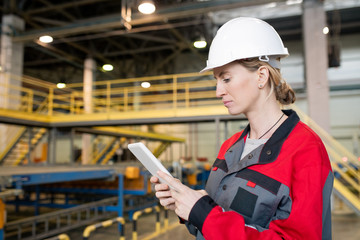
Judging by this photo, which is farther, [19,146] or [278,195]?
[19,146]

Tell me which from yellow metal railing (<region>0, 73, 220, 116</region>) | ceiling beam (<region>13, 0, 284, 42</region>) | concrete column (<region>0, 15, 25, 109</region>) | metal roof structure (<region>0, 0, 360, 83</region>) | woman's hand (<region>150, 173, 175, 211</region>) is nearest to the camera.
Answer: woman's hand (<region>150, 173, 175, 211</region>)

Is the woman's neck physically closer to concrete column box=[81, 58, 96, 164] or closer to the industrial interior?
the industrial interior

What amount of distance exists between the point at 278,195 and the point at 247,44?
0.56 meters

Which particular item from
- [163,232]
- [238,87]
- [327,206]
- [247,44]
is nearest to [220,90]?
[238,87]

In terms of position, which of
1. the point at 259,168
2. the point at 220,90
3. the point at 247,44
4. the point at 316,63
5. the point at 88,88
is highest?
the point at 88,88

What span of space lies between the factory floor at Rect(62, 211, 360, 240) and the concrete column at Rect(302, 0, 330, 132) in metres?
2.81

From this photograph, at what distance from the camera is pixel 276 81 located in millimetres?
1149

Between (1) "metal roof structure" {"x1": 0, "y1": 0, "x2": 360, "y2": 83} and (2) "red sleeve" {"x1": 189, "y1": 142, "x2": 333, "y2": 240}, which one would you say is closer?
(2) "red sleeve" {"x1": 189, "y1": 142, "x2": 333, "y2": 240}

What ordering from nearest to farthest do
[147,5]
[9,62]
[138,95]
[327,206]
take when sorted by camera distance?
Answer: 1. [327,206]
2. [147,5]
3. [138,95]
4. [9,62]

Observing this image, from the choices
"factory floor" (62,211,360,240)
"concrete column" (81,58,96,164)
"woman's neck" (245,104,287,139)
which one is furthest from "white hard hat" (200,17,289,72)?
"concrete column" (81,58,96,164)

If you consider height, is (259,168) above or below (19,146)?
below

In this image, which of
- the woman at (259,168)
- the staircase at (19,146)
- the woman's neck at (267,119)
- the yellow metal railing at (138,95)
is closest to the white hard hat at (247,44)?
the woman at (259,168)

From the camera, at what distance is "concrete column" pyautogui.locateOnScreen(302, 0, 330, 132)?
9.27 m

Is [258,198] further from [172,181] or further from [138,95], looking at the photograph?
[138,95]
